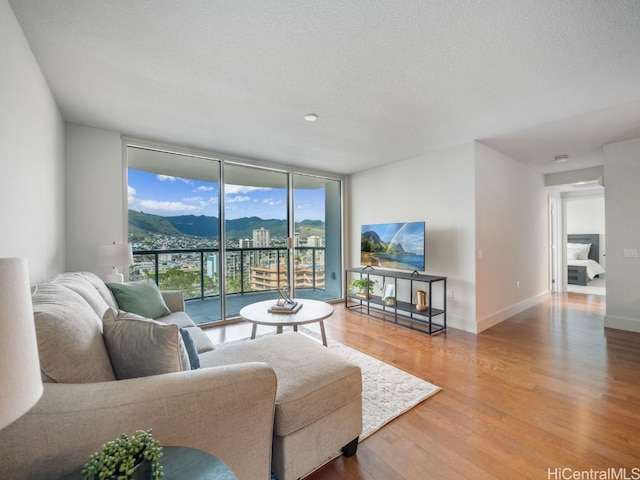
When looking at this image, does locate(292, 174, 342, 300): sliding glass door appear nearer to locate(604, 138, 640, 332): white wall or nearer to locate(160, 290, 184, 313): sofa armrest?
locate(160, 290, 184, 313): sofa armrest

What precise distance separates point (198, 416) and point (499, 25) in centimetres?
244

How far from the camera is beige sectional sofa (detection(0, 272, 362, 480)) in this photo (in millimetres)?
859

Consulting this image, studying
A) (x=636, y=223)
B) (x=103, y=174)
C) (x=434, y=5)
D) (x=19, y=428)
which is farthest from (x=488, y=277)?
(x=103, y=174)

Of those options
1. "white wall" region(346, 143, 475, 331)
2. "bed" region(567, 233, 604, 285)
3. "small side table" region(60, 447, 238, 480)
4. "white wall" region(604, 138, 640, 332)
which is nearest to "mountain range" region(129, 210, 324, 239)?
"white wall" region(346, 143, 475, 331)

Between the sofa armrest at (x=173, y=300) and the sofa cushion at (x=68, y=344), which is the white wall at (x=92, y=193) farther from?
the sofa cushion at (x=68, y=344)

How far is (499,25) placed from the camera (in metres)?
1.63

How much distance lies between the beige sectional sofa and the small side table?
103 millimetres

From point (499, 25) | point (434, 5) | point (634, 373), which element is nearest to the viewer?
point (434, 5)

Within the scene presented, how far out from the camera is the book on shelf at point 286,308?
9.09 feet

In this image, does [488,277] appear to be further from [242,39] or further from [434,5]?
[242,39]

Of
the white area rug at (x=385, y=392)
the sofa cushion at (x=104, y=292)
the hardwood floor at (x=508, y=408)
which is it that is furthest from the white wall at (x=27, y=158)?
the white area rug at (x=385, y=392)

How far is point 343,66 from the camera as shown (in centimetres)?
202

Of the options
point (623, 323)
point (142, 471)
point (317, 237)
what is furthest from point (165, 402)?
point (623, 323)

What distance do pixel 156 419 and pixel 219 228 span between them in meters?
3.28
